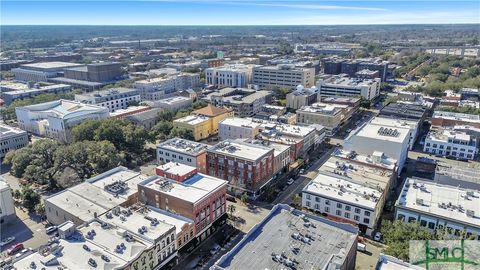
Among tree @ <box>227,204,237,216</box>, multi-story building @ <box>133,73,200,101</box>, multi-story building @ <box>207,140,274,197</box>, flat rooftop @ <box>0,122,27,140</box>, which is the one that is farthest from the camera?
multi-story building @ <box>133,73,200,101</box>

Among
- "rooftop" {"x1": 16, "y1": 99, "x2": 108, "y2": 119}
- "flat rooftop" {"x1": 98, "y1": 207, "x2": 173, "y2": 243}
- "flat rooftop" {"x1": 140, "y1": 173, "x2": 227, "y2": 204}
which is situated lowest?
"flat rooftop" {"x1": 98, "y1": 207, "x2": 173, "y2": 243}

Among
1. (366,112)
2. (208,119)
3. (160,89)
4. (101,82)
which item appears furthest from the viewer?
(101,82)

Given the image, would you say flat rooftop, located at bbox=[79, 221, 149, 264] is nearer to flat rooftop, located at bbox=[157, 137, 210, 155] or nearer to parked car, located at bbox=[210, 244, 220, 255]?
parked car, located at bbox=[210, 244, 220, 255]

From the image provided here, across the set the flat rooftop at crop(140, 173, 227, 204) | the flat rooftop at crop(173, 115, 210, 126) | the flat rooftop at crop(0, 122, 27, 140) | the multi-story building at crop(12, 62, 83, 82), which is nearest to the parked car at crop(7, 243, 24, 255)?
the flat rooftop at crop(140, 173, 227, 204)

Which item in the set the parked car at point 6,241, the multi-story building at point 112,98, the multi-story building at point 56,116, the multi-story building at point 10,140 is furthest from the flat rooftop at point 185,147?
the multi-story building at point 112,98

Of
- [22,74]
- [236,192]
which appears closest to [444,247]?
[236,192]

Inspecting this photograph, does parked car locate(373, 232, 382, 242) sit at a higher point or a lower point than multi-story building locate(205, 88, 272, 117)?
lower

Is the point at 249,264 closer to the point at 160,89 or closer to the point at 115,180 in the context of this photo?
the point at 115,180
